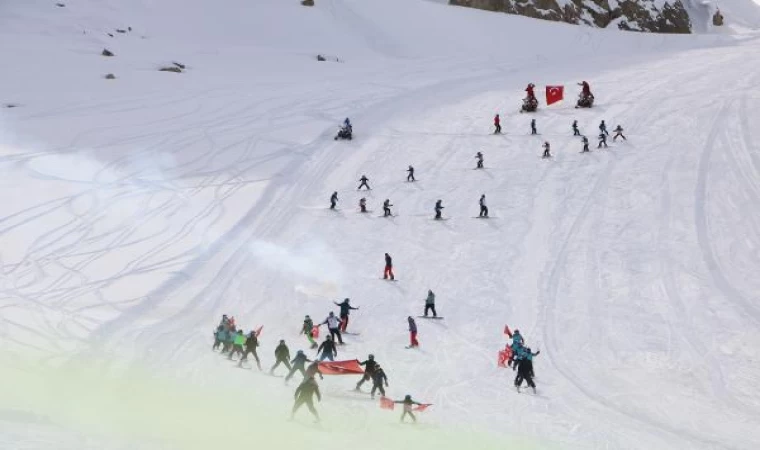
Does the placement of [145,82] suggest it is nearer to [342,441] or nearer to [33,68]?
[33,68]

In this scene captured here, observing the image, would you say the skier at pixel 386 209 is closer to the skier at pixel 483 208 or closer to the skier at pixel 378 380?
the skier at pixel 483 208

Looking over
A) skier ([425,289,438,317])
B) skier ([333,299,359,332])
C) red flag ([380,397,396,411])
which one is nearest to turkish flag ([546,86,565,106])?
skier ([425,289,438,317])

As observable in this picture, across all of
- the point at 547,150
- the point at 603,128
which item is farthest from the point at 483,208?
the point at 603,128

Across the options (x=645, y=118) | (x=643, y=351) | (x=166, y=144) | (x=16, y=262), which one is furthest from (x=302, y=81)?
(x=643, y=351)

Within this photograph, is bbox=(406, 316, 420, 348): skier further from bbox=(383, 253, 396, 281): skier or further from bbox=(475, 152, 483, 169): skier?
bbox=(475, 152, 483, 169): skier

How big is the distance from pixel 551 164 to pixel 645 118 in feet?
25.8

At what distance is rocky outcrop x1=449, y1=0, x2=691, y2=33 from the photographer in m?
74.9

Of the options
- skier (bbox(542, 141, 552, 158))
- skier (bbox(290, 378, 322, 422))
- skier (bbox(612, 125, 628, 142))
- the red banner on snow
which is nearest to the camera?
skier (bbox(290, 378, 322, 422))

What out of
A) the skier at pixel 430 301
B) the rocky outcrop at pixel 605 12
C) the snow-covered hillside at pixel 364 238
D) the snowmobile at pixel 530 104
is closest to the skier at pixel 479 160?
the snow-covered hillside at pixel 364 238

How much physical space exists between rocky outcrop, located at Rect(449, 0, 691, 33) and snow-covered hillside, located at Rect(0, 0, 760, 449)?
15.3 metres

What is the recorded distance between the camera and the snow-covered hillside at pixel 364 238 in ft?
58.7

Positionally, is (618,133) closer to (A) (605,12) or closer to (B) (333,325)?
(B) (333,325)

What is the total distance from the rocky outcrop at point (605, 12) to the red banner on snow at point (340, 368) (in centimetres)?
5877

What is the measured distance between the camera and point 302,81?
174ft
